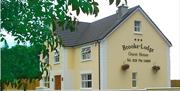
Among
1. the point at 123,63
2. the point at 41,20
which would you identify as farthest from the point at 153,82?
the point at 41,20

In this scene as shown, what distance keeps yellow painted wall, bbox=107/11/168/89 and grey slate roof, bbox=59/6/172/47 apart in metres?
0.54

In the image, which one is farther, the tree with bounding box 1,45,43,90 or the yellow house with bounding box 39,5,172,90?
the yellow house with bounding box 39,5,172,90

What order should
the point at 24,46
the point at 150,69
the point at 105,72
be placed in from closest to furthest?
the point at 24,46 → the point at 105,72 → the point at 150,69

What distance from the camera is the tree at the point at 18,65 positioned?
3807 mm

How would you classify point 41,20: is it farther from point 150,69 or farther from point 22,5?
point 150,69

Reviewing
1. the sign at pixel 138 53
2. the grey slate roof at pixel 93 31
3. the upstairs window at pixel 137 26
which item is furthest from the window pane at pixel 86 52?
the upstairs window at pixel 137 26

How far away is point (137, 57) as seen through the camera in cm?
3447

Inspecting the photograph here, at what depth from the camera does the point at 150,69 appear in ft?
116

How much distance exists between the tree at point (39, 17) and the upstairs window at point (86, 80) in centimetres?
3018

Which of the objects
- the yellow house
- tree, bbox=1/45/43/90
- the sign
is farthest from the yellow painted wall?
tree, bbox=1/45/43/90

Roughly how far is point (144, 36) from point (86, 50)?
195 inches

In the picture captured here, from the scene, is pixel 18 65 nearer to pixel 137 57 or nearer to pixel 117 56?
pixel 117 56

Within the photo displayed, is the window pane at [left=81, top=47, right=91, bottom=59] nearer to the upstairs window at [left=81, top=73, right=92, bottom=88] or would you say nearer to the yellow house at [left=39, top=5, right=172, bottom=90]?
the yellow house at [left=39, top=5, right=172, bottom=90]

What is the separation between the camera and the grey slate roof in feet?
111
